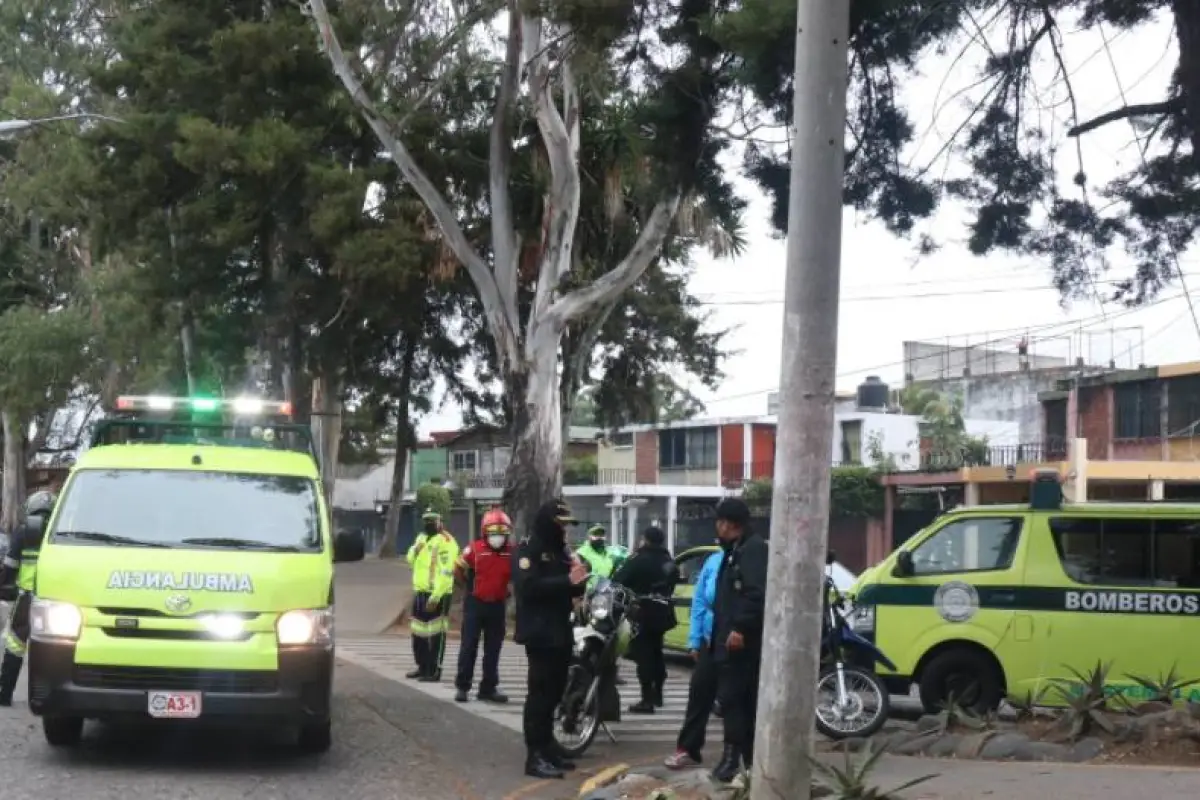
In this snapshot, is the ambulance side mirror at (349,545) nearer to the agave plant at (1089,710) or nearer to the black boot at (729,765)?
the black boot at (729,765)

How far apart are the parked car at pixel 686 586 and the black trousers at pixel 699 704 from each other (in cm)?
635

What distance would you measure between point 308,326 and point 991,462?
71.0ft

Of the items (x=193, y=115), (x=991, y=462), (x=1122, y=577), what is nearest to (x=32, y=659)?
(x=1122, y=577)

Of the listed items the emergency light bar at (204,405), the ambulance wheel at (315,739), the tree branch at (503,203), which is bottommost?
Result: the ambulance wheel at (315,739)

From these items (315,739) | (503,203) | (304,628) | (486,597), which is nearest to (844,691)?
(486,597)

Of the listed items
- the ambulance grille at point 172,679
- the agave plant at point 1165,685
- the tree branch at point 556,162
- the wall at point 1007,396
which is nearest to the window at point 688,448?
the wall at point 1007,396

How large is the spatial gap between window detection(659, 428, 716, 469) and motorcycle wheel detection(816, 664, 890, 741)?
3839 centimetres

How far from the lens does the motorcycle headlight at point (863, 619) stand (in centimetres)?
1284

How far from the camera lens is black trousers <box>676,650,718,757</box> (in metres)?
9.88

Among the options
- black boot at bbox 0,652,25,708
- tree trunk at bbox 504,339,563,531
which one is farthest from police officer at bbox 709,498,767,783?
tree trunk at bbox 504,339,563,531

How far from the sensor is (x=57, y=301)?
44.4 m

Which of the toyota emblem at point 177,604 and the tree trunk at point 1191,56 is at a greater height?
the tree trunk at point 1191,56

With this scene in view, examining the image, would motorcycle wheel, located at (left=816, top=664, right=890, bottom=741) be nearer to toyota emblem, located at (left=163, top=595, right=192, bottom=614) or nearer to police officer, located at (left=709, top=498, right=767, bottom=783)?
police officer, located at (left=709, top=498, right=767, bottom=783)

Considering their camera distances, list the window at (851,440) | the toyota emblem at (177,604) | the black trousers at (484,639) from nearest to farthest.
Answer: the toyota emblem at (177,604), the black trousers at (484,639), the window at (851,440)
